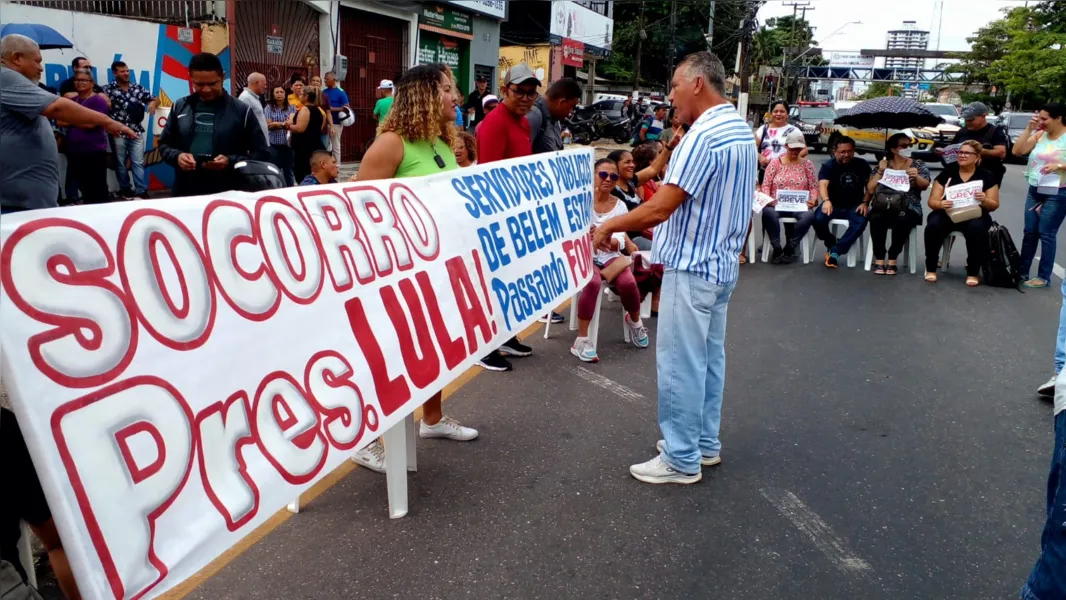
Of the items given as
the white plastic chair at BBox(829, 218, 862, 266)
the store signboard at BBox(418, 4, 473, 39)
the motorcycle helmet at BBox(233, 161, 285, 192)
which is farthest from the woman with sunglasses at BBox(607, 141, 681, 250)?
the store signboard at BBox(418, 4, 473, 39)

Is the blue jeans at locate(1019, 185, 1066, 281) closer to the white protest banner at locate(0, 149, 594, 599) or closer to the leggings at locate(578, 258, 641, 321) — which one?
the leggings at locate(578, 258, 641, 321)

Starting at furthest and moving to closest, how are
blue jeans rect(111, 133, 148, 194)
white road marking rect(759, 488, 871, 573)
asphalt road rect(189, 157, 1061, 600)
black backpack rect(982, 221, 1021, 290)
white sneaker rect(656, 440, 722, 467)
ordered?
blue jeans rect(111, 133, 148, 194) → black backpack rect(982, 221, 1021, 290) → white sneaker rect(656, 440, 722, 467) → white road marking rect(759, 488, 871, 573) → asphalt road rect(189, 157, 1061, 600)

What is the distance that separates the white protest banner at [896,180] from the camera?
902cm

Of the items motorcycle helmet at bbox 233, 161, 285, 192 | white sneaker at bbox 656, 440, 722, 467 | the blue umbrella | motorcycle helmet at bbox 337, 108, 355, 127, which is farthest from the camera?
motorcycle helmet at bbox 337, 108, 355, 127

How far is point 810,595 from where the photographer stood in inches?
115

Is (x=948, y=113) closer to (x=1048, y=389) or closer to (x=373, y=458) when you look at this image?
(x=1048, y=389)

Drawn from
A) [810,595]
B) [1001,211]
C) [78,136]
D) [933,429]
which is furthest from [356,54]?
[810,595]

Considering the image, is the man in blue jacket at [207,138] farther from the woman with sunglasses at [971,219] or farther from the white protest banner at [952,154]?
the white protest banner at [952,154]

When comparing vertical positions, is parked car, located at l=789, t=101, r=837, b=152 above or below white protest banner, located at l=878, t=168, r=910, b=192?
above

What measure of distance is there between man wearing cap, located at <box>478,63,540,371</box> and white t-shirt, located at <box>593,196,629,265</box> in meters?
0.97

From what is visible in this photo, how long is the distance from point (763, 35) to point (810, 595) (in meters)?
79.9

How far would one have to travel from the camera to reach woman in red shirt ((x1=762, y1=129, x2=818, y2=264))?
9539 mm

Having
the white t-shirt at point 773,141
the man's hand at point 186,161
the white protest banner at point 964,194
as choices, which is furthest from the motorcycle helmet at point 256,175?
the white protest banner at point 964,194

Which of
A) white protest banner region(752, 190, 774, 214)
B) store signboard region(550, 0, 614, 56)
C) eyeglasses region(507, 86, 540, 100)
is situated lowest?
white protest banner region(752, 190, 774, 214)
